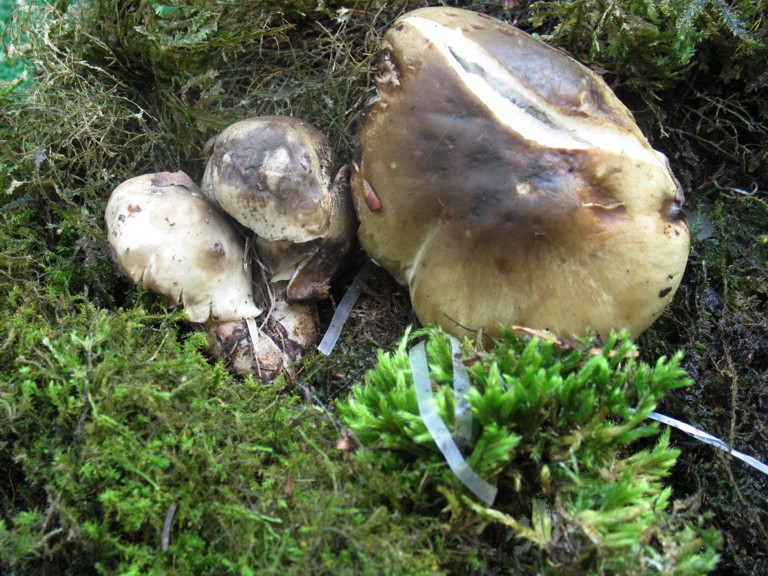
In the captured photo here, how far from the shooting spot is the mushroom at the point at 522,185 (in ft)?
4.89

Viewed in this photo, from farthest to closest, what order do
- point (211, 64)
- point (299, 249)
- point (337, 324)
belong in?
point (211, 64), point (337, 324), point (299, 249)

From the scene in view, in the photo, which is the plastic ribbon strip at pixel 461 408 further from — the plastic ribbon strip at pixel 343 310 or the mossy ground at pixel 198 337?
the plastic ribbon strip at pixel 343 310

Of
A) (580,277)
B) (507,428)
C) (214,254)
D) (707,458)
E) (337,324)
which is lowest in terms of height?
(337,324)

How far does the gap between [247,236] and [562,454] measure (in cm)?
109

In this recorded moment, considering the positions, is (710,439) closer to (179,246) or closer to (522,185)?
(522,185)

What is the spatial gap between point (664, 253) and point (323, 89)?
3.95 ft

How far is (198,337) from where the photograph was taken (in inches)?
64.9

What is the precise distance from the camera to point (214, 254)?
1.67 meters

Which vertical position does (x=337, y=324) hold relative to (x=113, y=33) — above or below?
below

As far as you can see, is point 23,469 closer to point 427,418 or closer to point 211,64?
point 427,418

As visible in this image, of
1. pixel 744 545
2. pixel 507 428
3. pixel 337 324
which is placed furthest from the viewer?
pixel 337 324

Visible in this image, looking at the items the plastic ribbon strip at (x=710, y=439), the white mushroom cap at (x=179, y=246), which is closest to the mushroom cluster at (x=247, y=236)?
the white mushroom cap at (x=179, y=246)

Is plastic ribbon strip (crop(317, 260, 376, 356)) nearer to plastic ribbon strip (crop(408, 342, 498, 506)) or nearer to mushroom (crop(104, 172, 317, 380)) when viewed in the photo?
mushroom (crop(104, 172, 317, 380))

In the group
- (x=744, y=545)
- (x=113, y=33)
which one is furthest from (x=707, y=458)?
(x=113, y=33)
